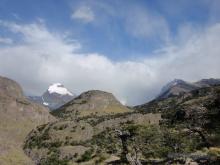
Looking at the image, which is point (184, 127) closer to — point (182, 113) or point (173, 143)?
point (182, 113)

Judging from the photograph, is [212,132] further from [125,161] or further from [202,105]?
[125,161]

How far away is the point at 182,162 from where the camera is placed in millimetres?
54062

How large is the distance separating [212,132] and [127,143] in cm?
3498

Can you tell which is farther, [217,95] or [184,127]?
[184,127]

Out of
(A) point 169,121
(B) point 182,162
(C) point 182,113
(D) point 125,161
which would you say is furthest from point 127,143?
(B) point 182,162

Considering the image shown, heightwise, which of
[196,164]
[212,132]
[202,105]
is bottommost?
[196,164]

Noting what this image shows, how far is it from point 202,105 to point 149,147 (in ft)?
118

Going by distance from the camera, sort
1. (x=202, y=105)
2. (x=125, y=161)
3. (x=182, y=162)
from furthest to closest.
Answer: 1. (x=125, y=161)
2. (x=202, y=105)
3. (x=182, y=162)

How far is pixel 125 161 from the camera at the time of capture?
283 ft

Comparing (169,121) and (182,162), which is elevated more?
(169,121)

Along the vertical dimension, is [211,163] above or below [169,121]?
below

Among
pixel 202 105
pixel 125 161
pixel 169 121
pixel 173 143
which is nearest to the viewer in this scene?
pixel 202 105

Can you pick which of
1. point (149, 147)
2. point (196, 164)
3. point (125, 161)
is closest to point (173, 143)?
point (149, 147)

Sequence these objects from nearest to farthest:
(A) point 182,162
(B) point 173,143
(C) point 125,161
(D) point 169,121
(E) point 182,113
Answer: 1. (A) point 182,162
2. (E) point 182,113
3. (D) point 169,121
4. (C) point 125,161
5. (B) point 173,143
